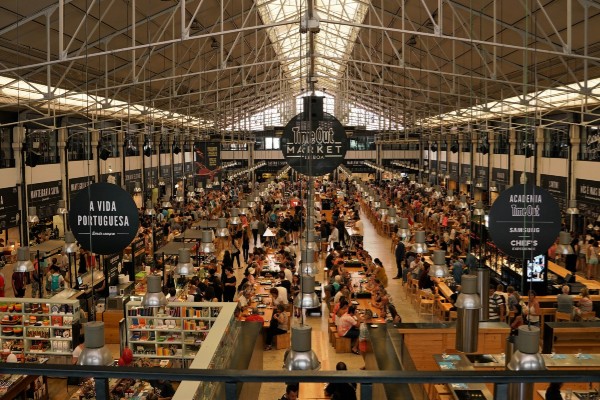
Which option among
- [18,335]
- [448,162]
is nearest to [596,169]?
[18,335]

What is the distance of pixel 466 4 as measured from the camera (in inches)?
549

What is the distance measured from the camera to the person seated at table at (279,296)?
13.4 meters

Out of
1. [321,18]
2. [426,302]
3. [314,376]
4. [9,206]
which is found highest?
[321,18]

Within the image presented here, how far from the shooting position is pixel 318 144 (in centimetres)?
985

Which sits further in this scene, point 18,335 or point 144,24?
point 144,24

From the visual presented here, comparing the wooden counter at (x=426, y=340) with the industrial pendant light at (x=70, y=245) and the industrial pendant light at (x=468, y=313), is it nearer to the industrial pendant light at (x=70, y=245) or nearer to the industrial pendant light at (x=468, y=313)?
the industrial pendant light at (x=468, y=313)

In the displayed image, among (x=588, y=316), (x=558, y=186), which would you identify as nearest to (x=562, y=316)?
(x=588, y=316)

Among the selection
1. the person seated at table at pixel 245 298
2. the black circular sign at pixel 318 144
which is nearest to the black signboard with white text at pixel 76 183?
the person seated at table at pixel 245 298

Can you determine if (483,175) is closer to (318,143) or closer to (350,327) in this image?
(350,327)

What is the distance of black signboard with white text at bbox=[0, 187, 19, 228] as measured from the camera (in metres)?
19.7

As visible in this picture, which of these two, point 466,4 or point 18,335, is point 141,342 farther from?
point 466,4

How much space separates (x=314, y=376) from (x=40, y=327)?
1110cm

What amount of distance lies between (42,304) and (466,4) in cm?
1049

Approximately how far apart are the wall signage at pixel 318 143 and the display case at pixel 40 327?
5059 millimetres
